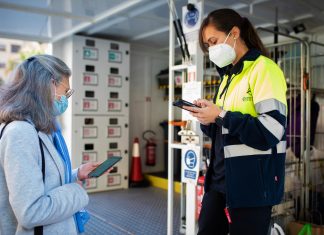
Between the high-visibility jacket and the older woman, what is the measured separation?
672 mm

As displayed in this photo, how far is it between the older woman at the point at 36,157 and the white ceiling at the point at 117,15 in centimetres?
248

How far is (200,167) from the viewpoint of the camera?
9.64 ft

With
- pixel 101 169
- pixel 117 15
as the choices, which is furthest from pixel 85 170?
pixel 117 15

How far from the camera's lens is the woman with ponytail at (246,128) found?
1451 millimetres

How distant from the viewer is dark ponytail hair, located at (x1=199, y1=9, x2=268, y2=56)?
169 centimetres

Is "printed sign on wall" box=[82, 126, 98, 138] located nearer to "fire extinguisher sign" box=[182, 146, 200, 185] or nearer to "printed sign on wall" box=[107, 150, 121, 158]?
"printed sign on wall" box=[107, 150, 121, 158]

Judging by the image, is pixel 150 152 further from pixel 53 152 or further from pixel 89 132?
pixel 53 152

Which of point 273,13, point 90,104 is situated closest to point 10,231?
point 273,13

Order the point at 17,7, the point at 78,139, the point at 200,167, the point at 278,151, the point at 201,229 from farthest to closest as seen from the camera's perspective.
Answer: the point at 78,139, the point at 17,7, the point at 200,167, the point at 201,229, the point at 278,151

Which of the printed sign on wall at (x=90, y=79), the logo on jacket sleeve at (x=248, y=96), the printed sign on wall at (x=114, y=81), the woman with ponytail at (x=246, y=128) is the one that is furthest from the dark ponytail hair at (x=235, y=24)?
the printed sign on wall at (x=114, y=81)

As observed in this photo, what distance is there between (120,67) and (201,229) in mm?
4414

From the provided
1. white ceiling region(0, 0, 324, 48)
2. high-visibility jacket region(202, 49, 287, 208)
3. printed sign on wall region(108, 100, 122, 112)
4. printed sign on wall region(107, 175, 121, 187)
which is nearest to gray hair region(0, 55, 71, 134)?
high-visibility jacket region(202, 49, 287, 208)

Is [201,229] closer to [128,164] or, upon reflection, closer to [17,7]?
[17,7]

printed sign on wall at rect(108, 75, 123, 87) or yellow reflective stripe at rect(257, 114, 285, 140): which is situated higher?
printed sign on wall at rect(108, 75, 123, 87)
